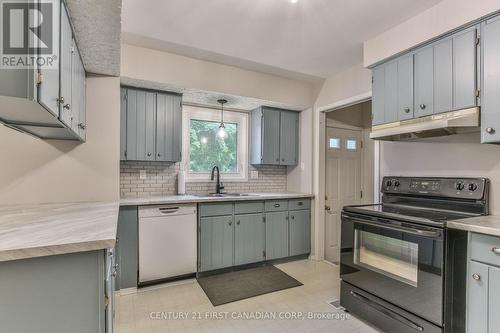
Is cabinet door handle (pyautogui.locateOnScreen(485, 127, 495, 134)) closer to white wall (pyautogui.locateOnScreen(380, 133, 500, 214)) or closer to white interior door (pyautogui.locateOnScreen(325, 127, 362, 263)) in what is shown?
white wall (pyautogui.locateOnScreen(380, 133, 500, 214))

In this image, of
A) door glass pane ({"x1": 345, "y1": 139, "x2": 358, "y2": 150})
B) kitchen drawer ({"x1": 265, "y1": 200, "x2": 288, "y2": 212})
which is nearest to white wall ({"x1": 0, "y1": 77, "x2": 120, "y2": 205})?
kitchen drawer ({"x1": 265, "y1": 200, "x2": 288, "y2": 212})

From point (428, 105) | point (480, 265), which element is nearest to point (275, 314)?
point (480, 265)

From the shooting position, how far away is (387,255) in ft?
6.87

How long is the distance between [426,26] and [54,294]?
9.81 ft

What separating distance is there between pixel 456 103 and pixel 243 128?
8.94ft

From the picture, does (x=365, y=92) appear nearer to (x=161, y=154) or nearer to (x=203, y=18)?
(x=203, y=18)


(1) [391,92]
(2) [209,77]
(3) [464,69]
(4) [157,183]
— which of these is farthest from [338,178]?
(4) [157,183]

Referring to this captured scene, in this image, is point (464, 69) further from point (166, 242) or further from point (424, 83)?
point (166, 242)

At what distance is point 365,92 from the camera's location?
311 centimetres

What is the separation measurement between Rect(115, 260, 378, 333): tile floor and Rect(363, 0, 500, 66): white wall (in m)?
2.40

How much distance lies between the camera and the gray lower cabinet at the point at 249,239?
3.32 metres

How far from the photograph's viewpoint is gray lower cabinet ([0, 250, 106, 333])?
39.4 inches

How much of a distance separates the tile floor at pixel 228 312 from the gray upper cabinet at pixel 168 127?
1505 millimetres

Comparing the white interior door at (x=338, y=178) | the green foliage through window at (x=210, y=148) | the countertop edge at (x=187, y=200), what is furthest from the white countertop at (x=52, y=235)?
the white interior door at (x=338, y=178)
